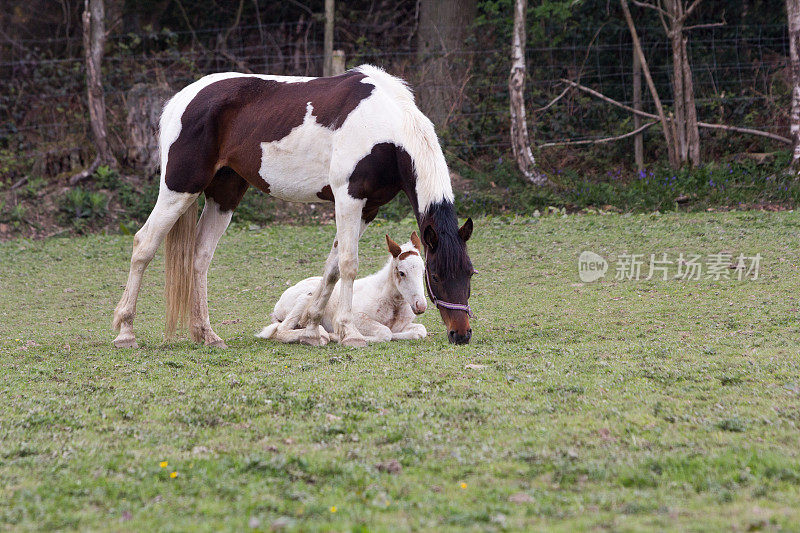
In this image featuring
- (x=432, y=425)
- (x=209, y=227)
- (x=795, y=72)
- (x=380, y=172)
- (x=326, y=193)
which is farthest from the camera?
(x=795, y=72)

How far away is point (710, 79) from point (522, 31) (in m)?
4.09

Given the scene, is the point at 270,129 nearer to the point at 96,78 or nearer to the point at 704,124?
the point at 96,78

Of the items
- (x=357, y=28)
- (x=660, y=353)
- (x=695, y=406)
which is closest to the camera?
(x=695, y=406)

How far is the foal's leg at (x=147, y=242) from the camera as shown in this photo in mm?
6094

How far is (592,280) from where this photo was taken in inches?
344

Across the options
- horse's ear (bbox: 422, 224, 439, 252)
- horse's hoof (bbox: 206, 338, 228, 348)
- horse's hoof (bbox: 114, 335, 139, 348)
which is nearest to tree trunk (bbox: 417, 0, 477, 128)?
horse's hoof (bbox: 206, 338, 228, 348)

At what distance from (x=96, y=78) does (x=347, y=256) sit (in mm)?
10514

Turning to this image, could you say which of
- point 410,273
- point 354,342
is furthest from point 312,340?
point 410,273

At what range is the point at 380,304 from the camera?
6531mm

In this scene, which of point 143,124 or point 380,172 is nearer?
point 380,172

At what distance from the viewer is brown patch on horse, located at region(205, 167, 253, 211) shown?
6480 millimetres

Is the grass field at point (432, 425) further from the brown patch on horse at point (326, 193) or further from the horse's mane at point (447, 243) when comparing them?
the brown patch on horse at point (326, 193)

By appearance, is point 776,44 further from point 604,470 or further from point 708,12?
point 604,470

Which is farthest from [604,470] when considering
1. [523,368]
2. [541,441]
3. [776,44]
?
[776,44]
